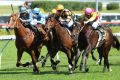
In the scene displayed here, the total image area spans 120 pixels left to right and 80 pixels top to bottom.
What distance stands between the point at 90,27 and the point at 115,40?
7.14ft

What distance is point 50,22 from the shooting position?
15719 mm

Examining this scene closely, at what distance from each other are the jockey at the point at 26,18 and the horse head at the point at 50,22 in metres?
0.79

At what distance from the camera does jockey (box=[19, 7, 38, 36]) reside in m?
16.5

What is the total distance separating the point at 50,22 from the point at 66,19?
1049 mm

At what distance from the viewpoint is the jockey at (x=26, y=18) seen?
16.5 m

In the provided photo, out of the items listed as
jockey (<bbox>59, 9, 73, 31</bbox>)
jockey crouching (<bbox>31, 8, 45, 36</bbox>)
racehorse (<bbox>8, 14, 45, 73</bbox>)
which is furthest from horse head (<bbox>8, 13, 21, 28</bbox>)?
jockey (<bbox>59, 9, 73, 31</bbox>)

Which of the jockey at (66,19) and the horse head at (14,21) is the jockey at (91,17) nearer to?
the jockey at (66,19)

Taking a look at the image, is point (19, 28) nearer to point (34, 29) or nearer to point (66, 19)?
point (34, 29)

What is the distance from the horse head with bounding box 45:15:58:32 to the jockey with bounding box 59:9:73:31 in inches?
25.1

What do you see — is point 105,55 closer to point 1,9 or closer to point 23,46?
point 23,46

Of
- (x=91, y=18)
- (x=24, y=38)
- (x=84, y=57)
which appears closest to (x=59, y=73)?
(x=84, y=57)

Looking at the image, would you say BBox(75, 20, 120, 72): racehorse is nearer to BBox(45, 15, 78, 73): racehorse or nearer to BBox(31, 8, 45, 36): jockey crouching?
BBox(45, 15, 78, 73): racehorse

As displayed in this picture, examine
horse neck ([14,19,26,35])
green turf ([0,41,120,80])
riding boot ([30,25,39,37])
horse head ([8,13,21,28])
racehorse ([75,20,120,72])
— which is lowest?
green turf ([0,41,120,80])

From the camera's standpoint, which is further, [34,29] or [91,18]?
[34,29]
